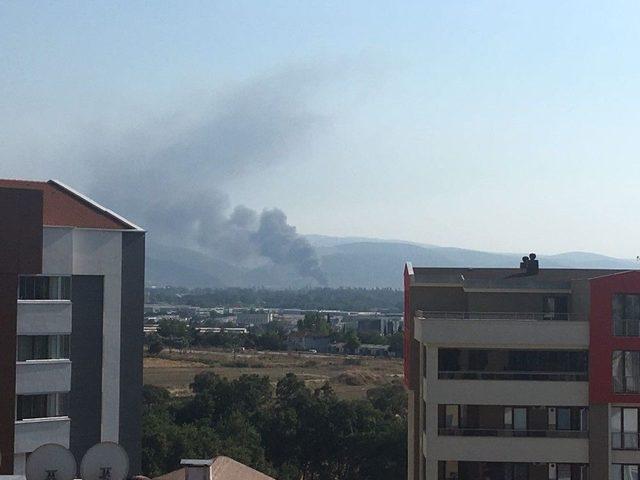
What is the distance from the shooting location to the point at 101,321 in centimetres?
3284

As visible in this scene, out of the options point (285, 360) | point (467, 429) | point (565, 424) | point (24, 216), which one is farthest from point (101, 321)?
point (285, 360)

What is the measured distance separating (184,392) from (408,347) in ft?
195

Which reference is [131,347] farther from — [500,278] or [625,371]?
[625,371]

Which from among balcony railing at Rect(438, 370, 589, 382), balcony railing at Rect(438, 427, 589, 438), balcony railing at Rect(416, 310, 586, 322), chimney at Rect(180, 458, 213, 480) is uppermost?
balcony railing at Rect(416, 310, 586, 322)

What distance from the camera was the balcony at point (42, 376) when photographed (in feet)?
99.1

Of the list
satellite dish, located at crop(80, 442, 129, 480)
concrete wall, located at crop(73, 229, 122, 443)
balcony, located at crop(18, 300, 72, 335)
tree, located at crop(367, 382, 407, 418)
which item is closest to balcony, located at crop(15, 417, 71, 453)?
concrete wall, located at crop(73, 229, 122, 443)

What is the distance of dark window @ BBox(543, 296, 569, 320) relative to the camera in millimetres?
34000

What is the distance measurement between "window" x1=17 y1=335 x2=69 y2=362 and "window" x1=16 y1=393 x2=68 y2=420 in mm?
1126

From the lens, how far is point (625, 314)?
31.0 metres

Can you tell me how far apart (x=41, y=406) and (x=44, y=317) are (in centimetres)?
258

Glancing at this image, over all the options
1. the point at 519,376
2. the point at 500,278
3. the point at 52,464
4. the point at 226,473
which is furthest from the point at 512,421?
the point at 52,464

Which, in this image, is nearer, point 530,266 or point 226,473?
point 226,473

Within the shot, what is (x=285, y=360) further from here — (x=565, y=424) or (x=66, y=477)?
(x=66, y=477)

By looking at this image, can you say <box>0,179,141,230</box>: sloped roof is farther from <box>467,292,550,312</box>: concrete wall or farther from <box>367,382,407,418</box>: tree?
<box>367,382,407,418</box>: tree
